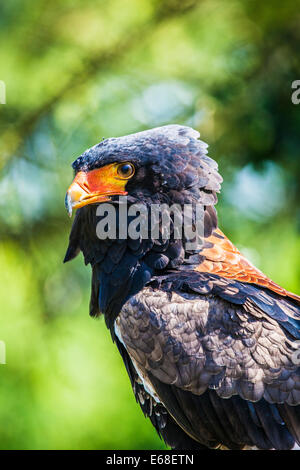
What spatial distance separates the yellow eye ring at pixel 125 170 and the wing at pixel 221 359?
0.47 m

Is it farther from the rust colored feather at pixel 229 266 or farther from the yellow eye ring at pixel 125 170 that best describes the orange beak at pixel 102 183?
the rust colored feather at pixel 229 266

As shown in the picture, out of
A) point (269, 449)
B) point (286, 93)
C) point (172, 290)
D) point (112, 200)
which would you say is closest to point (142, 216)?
point (112, 200)

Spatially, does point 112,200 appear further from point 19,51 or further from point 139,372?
point 19,51

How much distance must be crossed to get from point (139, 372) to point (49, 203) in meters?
1.81

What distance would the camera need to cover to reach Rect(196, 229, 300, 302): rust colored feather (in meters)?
2.27

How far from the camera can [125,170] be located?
89.7 inches

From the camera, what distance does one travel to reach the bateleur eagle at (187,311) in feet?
6.72

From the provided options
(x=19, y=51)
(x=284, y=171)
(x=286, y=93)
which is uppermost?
(x=19, y=51)

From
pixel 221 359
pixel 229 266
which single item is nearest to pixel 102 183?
pixel 229 266

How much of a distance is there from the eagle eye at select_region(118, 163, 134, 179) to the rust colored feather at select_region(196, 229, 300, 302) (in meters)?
0.42

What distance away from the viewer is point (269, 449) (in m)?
2.03

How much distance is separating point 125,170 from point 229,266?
1.82ft

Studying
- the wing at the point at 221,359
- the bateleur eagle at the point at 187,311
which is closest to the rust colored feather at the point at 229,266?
the bateleur eagle at the point at 187,311

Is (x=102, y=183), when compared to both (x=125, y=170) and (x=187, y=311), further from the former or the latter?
(x=187, y=311)
